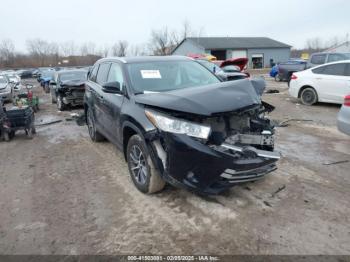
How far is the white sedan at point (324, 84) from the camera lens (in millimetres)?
9328

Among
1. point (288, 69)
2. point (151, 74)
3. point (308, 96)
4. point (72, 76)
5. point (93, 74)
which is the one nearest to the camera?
point (151, 74)

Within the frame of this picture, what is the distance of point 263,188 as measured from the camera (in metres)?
4.06

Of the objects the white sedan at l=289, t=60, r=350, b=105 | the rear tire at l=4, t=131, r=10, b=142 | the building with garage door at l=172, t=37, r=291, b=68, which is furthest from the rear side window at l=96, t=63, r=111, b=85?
the building with garage door at l=172, t=37, r=291, b=68

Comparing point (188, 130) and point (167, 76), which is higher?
point (167, 76)

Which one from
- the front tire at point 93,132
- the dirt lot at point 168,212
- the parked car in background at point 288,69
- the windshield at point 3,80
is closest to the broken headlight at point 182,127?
the dirt lot at point 168,212

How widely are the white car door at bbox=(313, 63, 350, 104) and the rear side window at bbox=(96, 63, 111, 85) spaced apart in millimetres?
7253

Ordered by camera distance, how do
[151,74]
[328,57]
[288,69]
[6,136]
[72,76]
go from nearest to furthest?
[151,74]
[6,136]
[72,76]
[328,57]
[288,69]

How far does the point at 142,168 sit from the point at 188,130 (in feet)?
3.43

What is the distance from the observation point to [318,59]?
15000 mm

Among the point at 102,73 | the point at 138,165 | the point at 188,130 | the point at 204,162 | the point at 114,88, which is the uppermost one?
the point at 102,73

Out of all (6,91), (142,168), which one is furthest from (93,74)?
(6,91)

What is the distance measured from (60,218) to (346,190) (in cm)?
361

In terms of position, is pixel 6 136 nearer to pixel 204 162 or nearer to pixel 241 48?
pixel 204 162

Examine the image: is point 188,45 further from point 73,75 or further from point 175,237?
point 175,237
